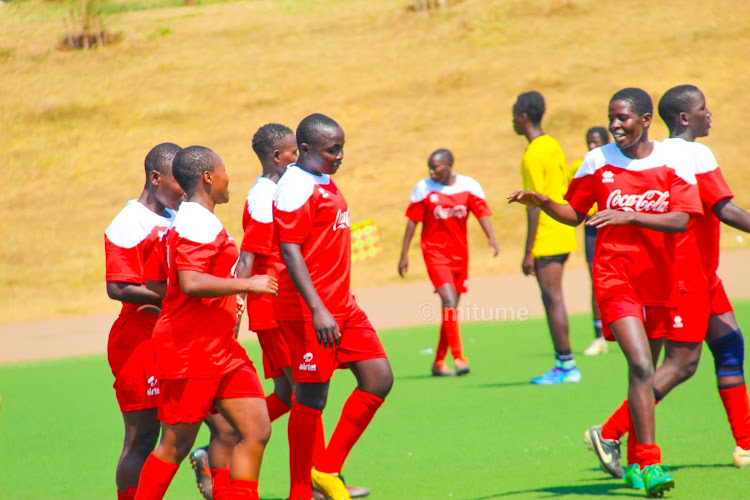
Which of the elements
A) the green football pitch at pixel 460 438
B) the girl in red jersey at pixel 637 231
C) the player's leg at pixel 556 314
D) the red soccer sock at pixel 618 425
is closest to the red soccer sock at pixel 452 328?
the green football pitch at pixel 460 438

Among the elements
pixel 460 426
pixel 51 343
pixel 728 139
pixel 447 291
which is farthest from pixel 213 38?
pixel 460 426

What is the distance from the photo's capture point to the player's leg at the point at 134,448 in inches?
198

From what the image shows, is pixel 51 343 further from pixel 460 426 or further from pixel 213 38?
pixel 213 38

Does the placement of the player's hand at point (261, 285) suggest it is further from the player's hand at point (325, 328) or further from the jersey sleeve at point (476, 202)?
the jersey sleeve at point (476, 202)

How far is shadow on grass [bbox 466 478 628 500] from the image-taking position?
5426 millimetres

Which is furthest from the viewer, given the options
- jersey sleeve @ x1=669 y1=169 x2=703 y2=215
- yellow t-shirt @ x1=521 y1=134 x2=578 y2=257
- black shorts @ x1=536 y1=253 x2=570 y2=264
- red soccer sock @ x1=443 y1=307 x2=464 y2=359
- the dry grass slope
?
the dry grass slope

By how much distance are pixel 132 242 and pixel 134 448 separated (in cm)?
110

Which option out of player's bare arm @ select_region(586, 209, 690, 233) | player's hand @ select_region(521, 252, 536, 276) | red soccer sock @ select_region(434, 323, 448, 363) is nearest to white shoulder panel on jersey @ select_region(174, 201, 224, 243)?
player's bare arm @ select_region(586, 209, 690, 233)

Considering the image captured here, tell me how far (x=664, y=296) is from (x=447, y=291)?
5.06m

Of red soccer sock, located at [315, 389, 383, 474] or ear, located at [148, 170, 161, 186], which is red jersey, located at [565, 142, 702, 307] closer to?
red soccer sock, located at [315, 389, 383, 474]

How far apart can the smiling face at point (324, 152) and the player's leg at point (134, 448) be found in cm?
161

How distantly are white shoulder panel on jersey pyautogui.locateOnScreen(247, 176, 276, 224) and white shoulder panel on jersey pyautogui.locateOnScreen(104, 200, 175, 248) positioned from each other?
85cm

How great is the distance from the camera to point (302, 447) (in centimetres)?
538

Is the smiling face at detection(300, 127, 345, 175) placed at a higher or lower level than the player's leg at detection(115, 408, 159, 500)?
higher
